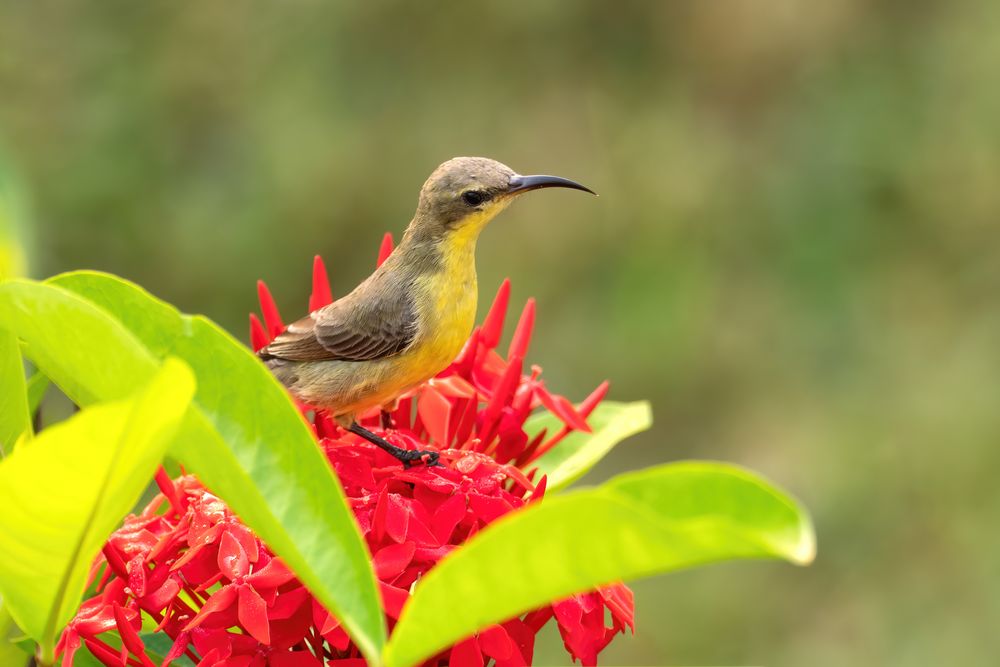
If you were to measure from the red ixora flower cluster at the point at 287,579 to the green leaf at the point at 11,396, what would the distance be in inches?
8.3

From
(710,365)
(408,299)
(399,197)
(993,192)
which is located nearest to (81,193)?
(399,197)

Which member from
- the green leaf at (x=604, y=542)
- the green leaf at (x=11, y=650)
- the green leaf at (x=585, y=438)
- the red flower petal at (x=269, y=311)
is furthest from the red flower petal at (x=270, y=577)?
the red flower petal at (x=269, y=311)

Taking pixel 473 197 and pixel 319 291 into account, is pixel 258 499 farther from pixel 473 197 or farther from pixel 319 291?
pixel 473 197

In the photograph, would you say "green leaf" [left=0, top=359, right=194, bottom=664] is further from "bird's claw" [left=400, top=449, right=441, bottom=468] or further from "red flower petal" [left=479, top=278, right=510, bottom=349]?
"red flower petal" [left=479, top=278, right=510, bottom=349]

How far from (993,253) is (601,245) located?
5.93 feet

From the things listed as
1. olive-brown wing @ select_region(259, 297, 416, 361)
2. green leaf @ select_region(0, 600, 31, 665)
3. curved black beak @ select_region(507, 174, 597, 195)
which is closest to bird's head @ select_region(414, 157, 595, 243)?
curved black beak @ select_region(507, 174, 597, 195)

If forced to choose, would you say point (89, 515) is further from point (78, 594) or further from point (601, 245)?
point (601, 245)

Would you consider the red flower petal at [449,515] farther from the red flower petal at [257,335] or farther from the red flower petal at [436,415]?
the red flower petal at [257,335]

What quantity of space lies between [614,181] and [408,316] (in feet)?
11.5

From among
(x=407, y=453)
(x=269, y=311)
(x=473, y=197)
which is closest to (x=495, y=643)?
(x=407, y=453)

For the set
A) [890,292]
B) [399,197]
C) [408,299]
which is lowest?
[890,292]

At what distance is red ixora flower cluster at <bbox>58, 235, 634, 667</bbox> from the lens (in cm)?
133

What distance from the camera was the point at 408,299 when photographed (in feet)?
7.57

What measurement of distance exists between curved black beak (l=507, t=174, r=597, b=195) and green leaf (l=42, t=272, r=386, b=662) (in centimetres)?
117
